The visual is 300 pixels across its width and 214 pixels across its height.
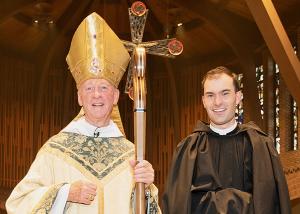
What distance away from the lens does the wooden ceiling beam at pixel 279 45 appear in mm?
6160

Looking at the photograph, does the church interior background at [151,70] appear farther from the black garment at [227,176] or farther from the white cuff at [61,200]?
the white cuff at [61,200]

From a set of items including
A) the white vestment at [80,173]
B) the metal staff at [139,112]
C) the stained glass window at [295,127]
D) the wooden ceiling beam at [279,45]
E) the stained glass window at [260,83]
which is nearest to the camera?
the metal staff at [139,112]

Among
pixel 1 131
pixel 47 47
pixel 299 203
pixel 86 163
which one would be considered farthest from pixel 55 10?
pixel 86 163

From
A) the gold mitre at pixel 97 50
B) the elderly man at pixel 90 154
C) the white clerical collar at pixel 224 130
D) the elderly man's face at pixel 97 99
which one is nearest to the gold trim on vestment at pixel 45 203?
the elderly man at pixel 90 154

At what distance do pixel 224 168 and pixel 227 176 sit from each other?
0.06m

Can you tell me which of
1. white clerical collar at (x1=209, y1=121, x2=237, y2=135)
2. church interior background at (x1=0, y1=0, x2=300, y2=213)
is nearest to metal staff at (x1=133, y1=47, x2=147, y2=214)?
white clerical collar at (x1=209, y1=121, x2=237, y2=135)

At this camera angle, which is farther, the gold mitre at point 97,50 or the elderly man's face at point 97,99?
the gold mitre at point 97,50

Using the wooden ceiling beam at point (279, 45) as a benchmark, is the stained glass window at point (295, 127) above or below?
below

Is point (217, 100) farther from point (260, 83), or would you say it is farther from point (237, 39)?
point (237, 39)

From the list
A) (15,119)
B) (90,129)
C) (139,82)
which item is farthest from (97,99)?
(15,119)

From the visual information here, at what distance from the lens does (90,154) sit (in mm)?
3938

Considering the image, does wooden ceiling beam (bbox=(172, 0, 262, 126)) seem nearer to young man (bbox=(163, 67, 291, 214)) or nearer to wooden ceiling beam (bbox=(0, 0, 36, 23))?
wooden ceiling beam (bbox=(0, 0, 36, 23))

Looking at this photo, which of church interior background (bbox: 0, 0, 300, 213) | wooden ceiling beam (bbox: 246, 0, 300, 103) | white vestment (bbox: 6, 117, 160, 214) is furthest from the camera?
church interior background (bbox: 0, 0, 300, 213)

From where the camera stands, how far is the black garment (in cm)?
347
